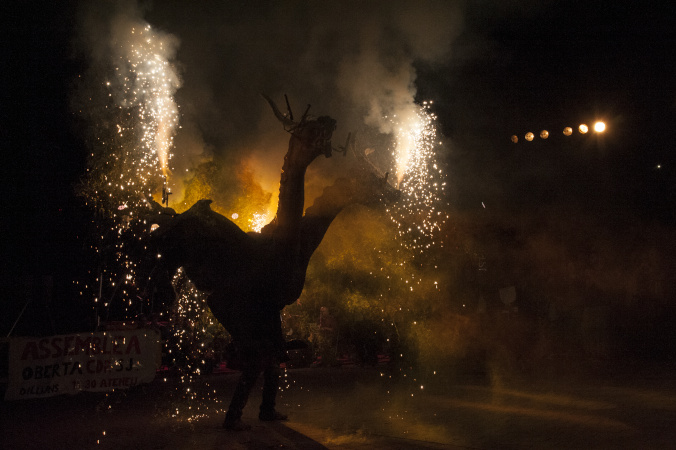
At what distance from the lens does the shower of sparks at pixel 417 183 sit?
13992mm

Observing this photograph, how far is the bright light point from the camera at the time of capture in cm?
1410

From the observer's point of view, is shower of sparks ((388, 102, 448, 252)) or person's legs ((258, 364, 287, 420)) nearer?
person's legs ((258, 364, 287, 420))

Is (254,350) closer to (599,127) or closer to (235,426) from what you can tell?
(235,426)

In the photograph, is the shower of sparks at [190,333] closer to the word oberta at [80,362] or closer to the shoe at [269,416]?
the word oberta at [80,362]

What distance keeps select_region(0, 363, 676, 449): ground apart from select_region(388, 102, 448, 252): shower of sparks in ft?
13.5

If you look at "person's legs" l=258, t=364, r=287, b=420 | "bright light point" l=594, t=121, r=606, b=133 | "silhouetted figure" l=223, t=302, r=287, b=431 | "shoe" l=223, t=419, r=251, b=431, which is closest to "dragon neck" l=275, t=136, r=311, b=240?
"silhouetted figure" l=223, t=302, r=287, b=431

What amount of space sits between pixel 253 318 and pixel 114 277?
307 inches

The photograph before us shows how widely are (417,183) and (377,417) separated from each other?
7609 mm

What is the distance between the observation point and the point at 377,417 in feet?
27.8

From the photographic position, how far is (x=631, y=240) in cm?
1988

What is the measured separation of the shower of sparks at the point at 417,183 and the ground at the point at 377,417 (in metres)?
4.10

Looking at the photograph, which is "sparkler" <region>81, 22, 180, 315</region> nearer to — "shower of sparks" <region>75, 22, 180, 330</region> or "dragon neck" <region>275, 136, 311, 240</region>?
"shower of sparks" <region>75, 22, 180, 330</region>

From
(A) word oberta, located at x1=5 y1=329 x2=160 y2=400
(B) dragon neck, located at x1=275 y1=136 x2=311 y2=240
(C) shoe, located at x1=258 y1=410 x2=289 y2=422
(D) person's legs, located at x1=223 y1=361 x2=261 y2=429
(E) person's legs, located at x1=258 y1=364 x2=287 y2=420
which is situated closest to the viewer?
(D) person's legs, located at x1=223 y1=361 x2=261 y2=429

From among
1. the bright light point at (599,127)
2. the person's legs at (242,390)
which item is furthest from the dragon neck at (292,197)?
the bright light point at (599,127)
